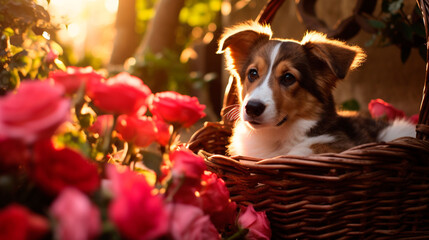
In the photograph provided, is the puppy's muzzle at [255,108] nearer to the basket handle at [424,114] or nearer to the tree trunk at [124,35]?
the basket handle at [424,114]

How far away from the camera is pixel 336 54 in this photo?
2.03m

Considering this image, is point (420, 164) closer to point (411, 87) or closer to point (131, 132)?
point (131, 132)

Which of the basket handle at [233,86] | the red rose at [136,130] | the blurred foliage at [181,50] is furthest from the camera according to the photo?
the blurred foliage at [181,50]

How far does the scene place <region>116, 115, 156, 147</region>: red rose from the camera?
3.24 feet

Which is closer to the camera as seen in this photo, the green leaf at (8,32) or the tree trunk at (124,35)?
the green leaf at (8,32)

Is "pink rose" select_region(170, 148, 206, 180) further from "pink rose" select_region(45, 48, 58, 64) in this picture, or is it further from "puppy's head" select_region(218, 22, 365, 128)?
"puppy's head" select_region(218, 22, 365, 128)

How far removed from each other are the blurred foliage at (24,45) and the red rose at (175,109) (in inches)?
12.6

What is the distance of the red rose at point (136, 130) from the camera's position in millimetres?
988

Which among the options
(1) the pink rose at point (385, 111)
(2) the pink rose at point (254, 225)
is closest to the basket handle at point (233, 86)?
(1) the pink rose at point (385, 111)

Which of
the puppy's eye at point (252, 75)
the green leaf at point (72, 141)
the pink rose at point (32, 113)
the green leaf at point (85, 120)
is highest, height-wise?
the pink rose at point (32, 113)

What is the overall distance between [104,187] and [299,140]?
4.90 feet

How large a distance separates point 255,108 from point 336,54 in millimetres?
491

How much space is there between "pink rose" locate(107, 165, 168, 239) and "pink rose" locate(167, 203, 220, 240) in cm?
14

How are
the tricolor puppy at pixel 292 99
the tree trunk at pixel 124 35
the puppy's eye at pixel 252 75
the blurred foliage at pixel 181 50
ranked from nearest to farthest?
1. the tricolor puppy at pixel 292 99
2. the puppy's eye at pixel 252 75
3. the blurred foliage at pixel 181 50
4. the tree trunk at pixel 124 35
